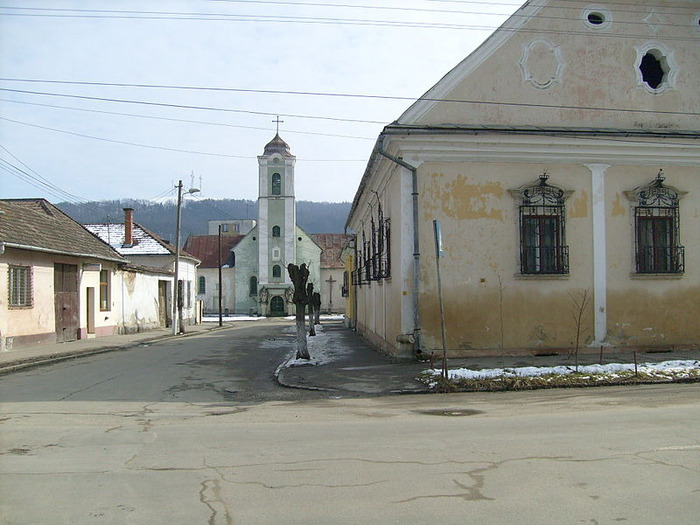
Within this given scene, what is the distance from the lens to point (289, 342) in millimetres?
25516

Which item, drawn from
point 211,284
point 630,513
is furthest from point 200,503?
point 211,284

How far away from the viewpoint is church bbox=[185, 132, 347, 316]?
215 feet

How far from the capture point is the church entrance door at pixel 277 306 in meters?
65.3

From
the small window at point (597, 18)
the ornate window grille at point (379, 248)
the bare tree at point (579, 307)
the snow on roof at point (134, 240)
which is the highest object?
the small window at point (597, 18)

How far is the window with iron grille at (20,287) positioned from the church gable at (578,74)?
1380 centimetres

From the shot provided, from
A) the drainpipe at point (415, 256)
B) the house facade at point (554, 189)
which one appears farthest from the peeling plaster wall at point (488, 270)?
the drainpipe at point (415, 256)

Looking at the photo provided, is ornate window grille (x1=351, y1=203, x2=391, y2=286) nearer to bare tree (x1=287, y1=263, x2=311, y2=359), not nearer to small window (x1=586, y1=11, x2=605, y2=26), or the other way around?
bare tree (x1=287, y1=263, x2=311, y2=359)

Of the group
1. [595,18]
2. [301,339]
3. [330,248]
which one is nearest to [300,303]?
[301,339]

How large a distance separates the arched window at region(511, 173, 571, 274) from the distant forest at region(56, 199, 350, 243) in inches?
1443

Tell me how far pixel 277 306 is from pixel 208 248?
14395 millimetres

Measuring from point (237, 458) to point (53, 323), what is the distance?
1908cm

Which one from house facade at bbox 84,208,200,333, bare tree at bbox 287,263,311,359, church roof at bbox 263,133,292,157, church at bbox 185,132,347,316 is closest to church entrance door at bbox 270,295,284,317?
church at bbox 185,132,347,316

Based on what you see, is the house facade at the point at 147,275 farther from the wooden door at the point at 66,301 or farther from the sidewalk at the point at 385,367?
the sidewalk at the point at 385,367

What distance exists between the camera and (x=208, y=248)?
2943 inches
